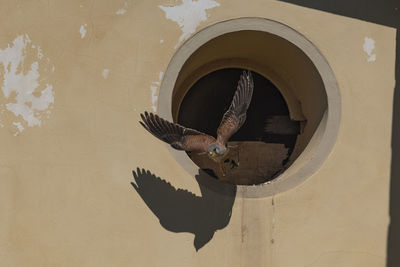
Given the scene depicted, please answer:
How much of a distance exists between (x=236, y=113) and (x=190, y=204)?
4.72ft

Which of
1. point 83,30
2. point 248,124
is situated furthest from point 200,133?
point 248,124

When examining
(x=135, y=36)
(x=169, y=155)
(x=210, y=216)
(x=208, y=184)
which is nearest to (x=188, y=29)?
(x=135, y=36)

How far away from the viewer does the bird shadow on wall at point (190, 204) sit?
5.88 m

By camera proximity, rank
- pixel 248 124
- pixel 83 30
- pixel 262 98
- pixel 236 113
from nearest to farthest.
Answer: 1. pixel 236 113
2. pixel 83 30
3. pixel 248 124
4. pixel 262 98

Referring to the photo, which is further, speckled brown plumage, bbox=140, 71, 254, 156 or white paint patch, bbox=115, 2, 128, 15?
white paint patch, bbox=115, 2, 128, 15

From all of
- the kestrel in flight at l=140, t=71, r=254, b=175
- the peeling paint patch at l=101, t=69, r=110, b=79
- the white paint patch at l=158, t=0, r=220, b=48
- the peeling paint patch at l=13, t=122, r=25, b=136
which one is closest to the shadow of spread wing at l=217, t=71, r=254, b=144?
the kestrel in flight at l=140, t=71, r=254, b=175

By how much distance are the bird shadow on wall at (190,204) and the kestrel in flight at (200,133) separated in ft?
2.64

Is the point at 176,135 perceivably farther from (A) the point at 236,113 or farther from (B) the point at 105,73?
(B) the point at 105,73

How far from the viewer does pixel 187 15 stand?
602 cm

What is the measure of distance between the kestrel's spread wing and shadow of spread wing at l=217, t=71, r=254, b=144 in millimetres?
217

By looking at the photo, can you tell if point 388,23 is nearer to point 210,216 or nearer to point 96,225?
point 210,216

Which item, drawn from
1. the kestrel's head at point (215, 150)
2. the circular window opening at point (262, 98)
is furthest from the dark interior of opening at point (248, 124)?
the kestrel's head at point (215, 150)

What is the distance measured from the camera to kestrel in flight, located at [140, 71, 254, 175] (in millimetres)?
5129

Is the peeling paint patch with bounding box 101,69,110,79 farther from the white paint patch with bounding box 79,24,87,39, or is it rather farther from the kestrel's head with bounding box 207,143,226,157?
the kestrel's head with bounding box 207,143,226,157
